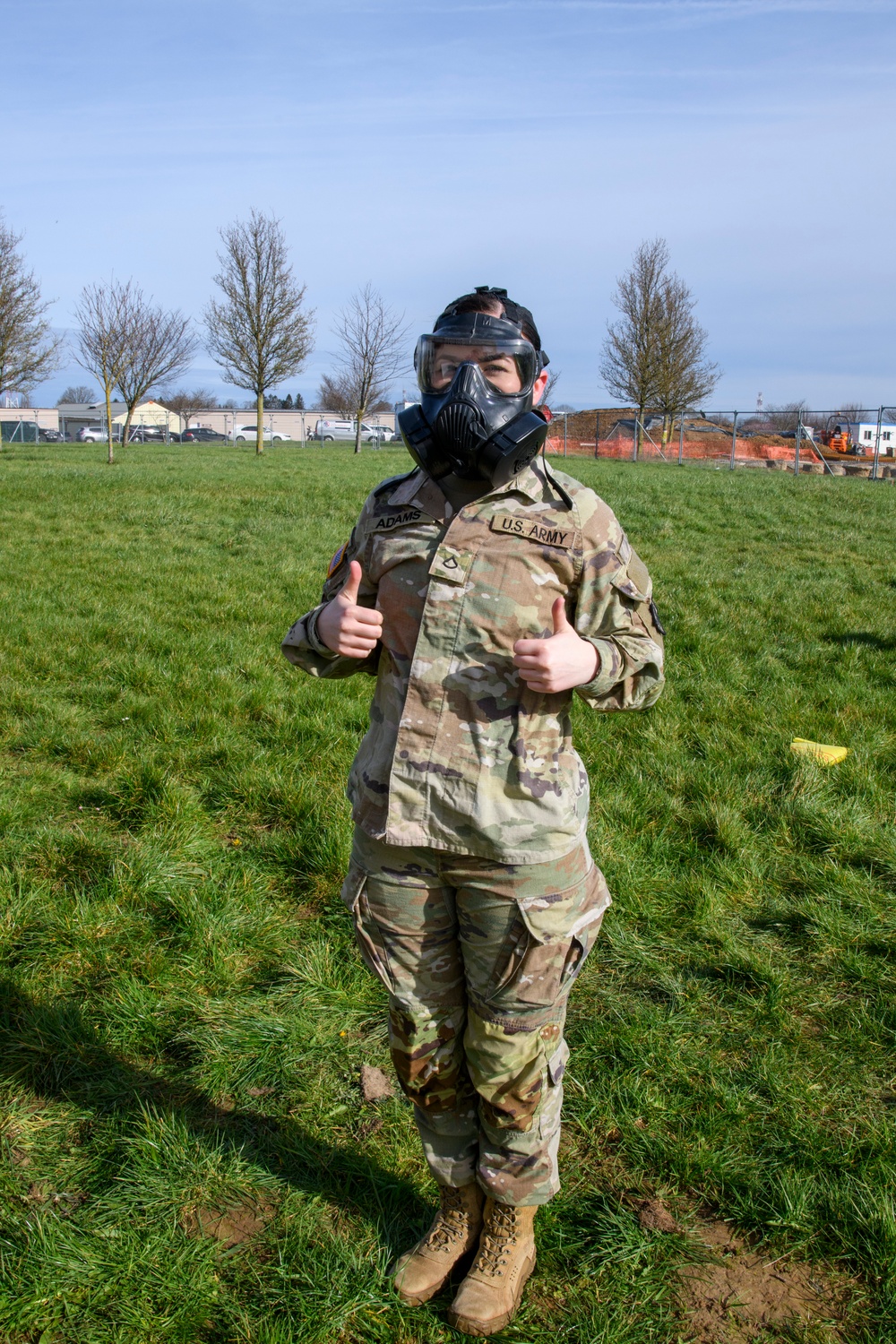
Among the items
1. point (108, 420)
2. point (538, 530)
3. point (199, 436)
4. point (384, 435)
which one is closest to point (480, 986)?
point (538, 530)

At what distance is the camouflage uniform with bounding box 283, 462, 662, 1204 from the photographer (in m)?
2.02

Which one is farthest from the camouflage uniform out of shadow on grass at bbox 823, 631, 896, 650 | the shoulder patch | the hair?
shadow on grass at bbox 823, 631, 896, 650

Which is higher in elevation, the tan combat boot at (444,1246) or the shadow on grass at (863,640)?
the shadow on grass at (863,640)

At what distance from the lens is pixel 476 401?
197cm

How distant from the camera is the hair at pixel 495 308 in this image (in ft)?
6.87

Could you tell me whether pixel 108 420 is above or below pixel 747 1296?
above

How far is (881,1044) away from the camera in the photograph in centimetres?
304

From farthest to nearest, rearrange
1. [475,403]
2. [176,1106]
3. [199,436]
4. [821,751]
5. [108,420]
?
[199,436] < [108,420] < [821,751] < [176,1106] < [475,403]

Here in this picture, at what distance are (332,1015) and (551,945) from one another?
141 cm

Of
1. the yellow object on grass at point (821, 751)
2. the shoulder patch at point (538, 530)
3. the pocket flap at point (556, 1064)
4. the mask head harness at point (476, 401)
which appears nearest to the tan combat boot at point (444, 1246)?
the pocket flap at point (556, 1064)

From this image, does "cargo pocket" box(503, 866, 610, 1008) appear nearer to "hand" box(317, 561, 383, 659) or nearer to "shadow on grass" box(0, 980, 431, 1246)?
"hand" box(317, 561, 383, 659)

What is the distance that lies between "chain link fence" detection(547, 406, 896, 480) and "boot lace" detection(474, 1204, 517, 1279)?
30.7 meters

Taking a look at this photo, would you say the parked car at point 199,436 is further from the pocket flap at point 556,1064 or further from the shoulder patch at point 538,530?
the pocket flap at point 556,1064

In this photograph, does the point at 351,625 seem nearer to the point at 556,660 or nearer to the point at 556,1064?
the point at 556,660
